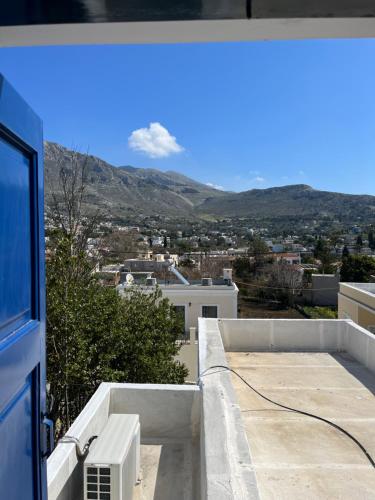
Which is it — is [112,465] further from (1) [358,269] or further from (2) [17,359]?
(1) [358,269]

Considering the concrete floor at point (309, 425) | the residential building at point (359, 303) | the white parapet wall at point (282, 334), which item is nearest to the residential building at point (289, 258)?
the residential building at point (359, 303)

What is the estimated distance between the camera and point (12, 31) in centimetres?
105

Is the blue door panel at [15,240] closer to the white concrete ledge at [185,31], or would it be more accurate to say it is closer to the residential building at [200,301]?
the white concrete ledge at [185,31]

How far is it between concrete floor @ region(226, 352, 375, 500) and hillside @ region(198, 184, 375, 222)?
37.8 meters

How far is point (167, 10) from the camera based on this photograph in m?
1.02

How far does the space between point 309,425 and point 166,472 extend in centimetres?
153

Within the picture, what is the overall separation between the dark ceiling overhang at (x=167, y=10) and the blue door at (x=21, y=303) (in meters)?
0.20

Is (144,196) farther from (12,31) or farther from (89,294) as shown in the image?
(12,31)

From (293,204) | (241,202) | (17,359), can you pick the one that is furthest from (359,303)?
(241,202)

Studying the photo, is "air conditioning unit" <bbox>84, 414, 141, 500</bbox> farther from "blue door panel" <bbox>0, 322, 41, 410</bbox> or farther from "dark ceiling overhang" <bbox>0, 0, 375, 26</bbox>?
"dark ceiling overhang" <bbox>0, 0, 375, 26</bbox>

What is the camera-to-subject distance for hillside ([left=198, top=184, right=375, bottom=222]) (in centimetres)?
4220

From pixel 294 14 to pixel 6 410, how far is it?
1.25 meters

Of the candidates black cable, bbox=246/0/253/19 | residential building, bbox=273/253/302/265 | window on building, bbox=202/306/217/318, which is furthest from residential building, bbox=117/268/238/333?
black cable, bbox=246/0/253/19

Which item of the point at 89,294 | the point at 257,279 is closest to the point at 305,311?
the point at 257,279
